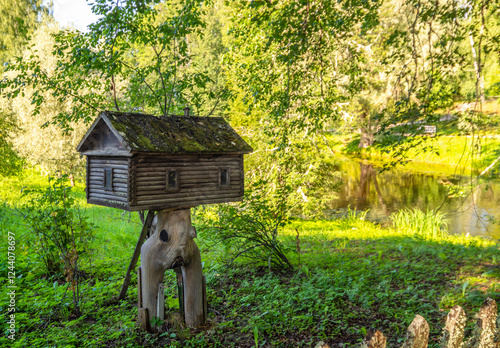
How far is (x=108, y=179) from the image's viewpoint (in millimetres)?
4914

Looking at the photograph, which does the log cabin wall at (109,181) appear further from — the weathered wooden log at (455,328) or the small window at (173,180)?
the weathered wooden log at (455,328)

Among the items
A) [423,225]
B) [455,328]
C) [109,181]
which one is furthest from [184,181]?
[423,225]

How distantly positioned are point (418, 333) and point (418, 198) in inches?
684

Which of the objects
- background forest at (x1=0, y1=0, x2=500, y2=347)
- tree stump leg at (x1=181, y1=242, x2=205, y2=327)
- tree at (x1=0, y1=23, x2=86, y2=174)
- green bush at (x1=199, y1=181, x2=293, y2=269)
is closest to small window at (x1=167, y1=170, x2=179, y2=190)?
tree stump leg at (x1=181, y1=242, x2=205, y2=327)

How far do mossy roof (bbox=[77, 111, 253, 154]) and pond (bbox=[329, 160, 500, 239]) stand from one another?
26.5ft

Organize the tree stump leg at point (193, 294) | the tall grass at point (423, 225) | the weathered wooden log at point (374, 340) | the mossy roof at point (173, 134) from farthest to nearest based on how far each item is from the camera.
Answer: the tall grass at point (423, 225) → the tree stump leg at point (193, 294) → the mossy roof at point (173, 134) → the weathered wooden log at point (374, 340)

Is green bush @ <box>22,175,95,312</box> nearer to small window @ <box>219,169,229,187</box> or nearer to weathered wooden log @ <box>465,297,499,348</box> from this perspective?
small window @ <box>219,169,229,187</box>

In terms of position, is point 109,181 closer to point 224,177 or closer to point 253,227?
point 224,177

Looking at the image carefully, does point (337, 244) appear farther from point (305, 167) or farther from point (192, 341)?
point (192, 341)

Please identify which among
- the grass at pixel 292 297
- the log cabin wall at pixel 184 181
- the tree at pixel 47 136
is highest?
the tree at pixel 47 136

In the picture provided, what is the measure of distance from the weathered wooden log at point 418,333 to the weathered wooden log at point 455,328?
8.5 inches

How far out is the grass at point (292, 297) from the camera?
5.00 meters

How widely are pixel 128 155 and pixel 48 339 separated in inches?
113

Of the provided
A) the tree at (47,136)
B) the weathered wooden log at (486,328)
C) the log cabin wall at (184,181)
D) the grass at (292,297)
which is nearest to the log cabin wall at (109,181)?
the log cabin wall at (184,181)
